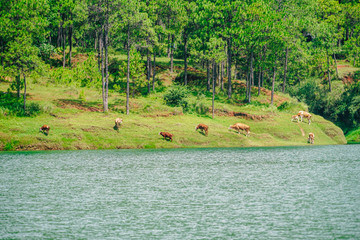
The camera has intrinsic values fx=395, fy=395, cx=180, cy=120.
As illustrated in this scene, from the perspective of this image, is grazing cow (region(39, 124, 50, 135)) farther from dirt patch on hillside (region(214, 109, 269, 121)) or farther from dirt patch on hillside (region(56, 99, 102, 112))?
dirt patch on hillside (region(214, 109, 269, 121))

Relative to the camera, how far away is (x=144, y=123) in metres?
69.9

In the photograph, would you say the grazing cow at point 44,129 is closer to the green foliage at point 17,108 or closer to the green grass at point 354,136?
the green foliage at point 17,108

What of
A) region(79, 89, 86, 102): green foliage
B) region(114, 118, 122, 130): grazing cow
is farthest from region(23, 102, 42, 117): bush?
region(114, 118, 122, 130): grazing cow

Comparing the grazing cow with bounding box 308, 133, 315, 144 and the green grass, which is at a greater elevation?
the grazing cow with bounding box 308, 133, 315, 144

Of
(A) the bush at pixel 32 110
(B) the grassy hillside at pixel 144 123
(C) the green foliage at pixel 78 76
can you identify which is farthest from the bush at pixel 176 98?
(A) the bush at pixel 32 110

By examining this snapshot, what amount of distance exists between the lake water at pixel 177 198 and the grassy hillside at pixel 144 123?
10.7 metres

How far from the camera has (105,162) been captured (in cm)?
4775

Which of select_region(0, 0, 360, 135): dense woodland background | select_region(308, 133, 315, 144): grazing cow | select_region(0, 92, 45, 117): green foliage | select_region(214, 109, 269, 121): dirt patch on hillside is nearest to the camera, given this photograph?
select_region(0, 92, 45, 117): green foliage

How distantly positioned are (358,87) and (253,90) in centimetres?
2783

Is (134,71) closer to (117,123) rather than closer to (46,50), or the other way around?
(117,123)

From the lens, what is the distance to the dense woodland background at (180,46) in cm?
7494

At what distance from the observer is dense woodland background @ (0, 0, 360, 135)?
74.9 meters

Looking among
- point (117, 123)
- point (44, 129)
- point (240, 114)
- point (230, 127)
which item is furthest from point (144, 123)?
point (240, 114)

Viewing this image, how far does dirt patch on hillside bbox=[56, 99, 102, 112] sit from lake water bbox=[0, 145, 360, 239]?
75.4 feet
